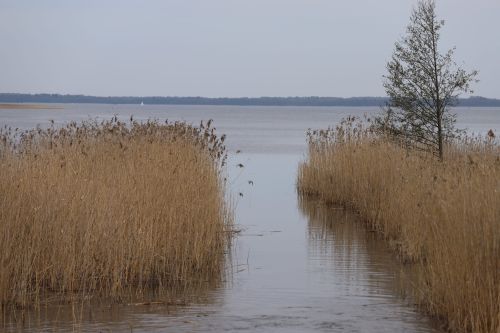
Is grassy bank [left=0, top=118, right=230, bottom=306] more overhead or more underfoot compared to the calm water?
more overhead

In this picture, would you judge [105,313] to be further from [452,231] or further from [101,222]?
[452,231]

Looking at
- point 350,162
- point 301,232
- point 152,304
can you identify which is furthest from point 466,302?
point 350,162

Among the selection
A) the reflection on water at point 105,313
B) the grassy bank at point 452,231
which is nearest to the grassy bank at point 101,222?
the reflection on water at point 105,313

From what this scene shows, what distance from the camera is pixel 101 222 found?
9828 millimetres

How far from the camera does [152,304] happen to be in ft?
30.7

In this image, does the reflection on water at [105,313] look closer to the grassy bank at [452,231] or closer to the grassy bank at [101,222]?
the grassy bank at [101,222]

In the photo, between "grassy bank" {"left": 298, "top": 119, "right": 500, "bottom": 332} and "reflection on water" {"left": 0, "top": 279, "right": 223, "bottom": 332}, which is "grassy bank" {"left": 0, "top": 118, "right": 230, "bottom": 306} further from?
"grassy bank" {"left": 298, "top": 119, "right": 500, "bottom": 332}

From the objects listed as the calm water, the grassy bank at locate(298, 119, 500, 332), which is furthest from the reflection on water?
the grassy bank at locate(298, 119, 500, 332)

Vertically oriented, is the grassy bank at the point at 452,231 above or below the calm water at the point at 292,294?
above

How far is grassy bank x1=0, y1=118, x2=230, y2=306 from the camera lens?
9281 millimetres

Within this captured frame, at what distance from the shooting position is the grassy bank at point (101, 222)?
928 cm

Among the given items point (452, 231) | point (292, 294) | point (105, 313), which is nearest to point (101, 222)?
point (105, 313)

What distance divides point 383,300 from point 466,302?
212 cm

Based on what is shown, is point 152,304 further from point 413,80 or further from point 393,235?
point 413,80
